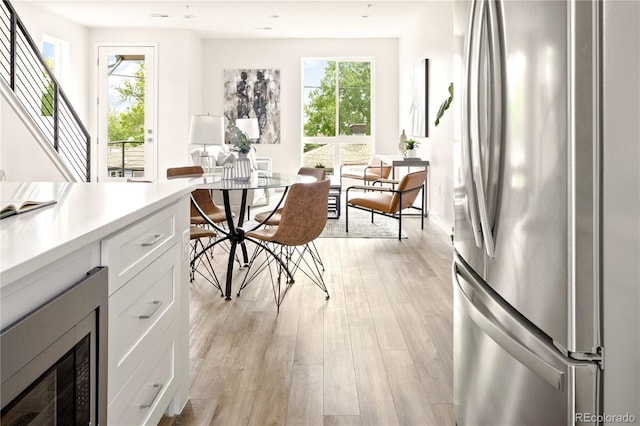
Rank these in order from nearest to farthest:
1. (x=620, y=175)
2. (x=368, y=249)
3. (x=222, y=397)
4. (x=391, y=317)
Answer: (x=620, y=175) < (x=222, y=397) < (x=391, y=317) < (x=368, y=249)

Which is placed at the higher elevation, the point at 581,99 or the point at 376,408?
the point at 581,99

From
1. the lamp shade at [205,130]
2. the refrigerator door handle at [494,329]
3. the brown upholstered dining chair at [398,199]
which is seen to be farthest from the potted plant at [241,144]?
the refrigerator door handle at [494,329]

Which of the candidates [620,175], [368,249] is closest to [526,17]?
[620,175]

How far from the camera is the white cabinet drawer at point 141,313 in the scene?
52.9 inches

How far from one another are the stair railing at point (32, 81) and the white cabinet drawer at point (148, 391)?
365 centimetres

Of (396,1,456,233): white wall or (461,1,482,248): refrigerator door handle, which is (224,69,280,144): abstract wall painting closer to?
(396,1,456,233): white wall

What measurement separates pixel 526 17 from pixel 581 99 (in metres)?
0.26

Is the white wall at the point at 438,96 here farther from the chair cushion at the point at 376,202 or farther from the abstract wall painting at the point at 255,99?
the abstract wall painting at the point at 255,99

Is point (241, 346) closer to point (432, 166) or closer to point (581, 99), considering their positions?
point (581, 99)

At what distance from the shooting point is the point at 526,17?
115 cm

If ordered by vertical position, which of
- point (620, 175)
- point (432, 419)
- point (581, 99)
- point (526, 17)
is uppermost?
point (526, 17)

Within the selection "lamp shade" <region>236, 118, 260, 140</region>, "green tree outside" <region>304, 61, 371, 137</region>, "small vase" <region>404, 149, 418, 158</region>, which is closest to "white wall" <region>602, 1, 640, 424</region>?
"small vase" <region>404, 149, 418, 158</region>

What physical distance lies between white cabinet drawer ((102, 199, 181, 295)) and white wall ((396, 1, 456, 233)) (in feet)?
15.1

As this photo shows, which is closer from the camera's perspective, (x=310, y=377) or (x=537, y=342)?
(x=537, y=342)
